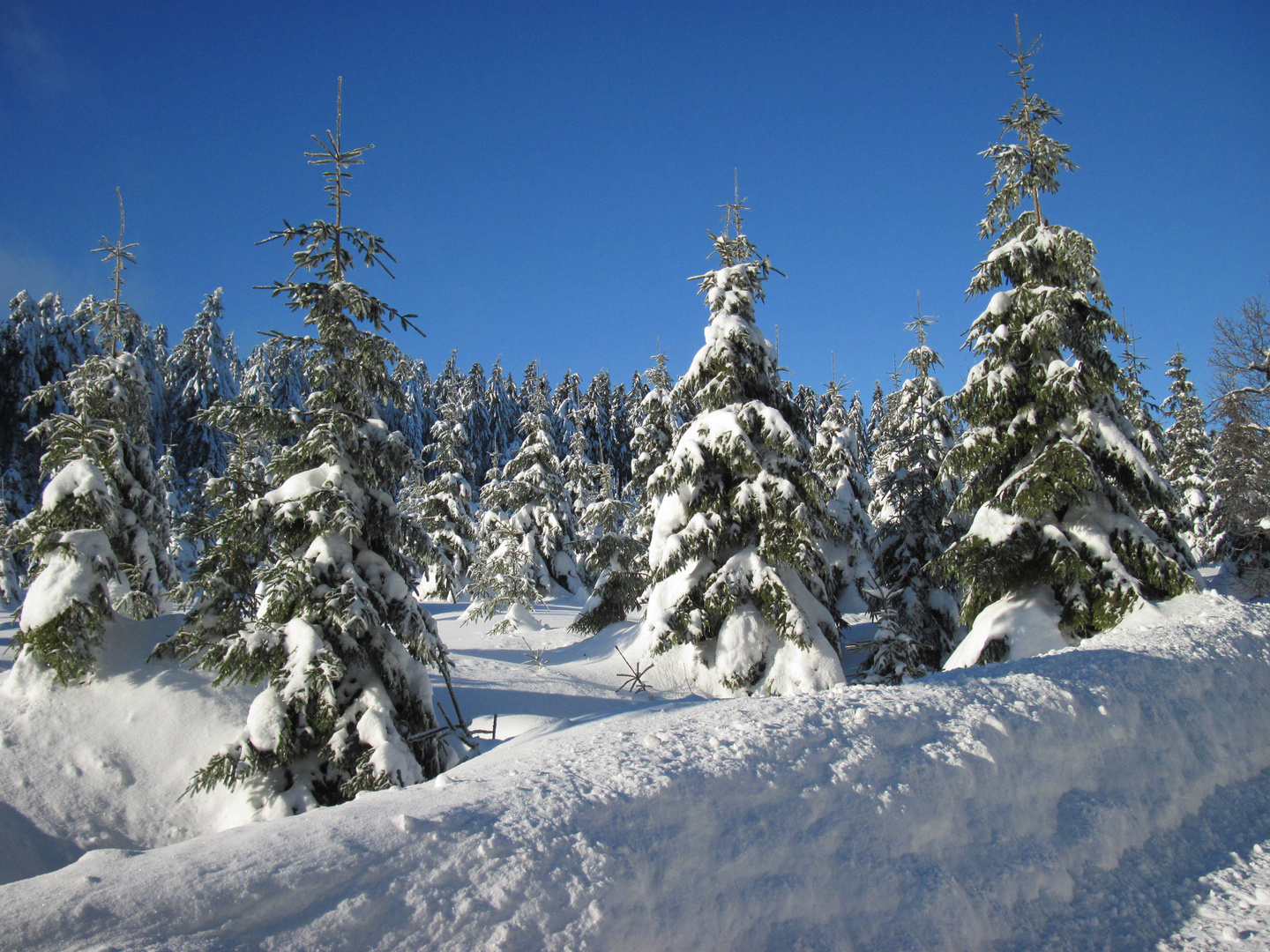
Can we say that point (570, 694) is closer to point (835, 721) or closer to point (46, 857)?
point (46, 857)

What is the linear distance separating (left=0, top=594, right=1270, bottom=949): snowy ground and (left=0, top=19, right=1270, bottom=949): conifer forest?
2cm

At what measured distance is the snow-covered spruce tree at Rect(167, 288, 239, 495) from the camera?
40.8m

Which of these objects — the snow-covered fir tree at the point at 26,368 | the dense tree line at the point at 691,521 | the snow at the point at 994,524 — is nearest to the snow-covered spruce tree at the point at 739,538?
the dense tree line at the point at 691,521

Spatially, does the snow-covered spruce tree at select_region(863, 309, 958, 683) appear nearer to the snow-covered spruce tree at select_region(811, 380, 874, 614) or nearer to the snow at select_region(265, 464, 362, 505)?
the snow-covered spruce tree at select_region(811, 380, 874, 614)

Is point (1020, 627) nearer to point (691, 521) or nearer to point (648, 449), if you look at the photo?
point (691, 521)

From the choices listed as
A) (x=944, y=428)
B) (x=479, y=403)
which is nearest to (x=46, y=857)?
(x=944, y=428)

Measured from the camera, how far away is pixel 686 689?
Result: 538 inches

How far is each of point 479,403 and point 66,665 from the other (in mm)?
73462

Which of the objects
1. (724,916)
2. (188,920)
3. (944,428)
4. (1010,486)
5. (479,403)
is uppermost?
(479,403)

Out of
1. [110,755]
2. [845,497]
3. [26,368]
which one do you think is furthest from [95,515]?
[26,368]

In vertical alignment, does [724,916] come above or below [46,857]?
above

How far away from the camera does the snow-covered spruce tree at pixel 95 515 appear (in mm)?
9430

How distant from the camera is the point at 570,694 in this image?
1411 cm

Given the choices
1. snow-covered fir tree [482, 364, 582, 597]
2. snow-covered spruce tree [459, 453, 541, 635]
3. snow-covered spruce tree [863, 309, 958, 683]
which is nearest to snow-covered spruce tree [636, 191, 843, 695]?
snow-covered spruce tree [863, 309, 958, 683]
